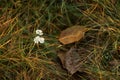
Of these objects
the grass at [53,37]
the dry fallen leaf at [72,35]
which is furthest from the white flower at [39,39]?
the dry fallen leaf at [72,35]

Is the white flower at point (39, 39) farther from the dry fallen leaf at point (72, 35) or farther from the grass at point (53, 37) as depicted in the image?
the dry fallen leaf at point (72, 35)

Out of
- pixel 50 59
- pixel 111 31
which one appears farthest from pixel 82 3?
pixel 50 59

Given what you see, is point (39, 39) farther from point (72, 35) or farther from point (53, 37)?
point (72, 35)

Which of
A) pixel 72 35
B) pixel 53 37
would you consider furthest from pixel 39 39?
pixel 72 35

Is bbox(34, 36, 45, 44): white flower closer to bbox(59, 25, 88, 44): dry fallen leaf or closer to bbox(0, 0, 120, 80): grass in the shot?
bbox(0, 0, 120, 80): grass

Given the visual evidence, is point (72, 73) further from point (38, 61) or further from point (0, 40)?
point (0, 40)
